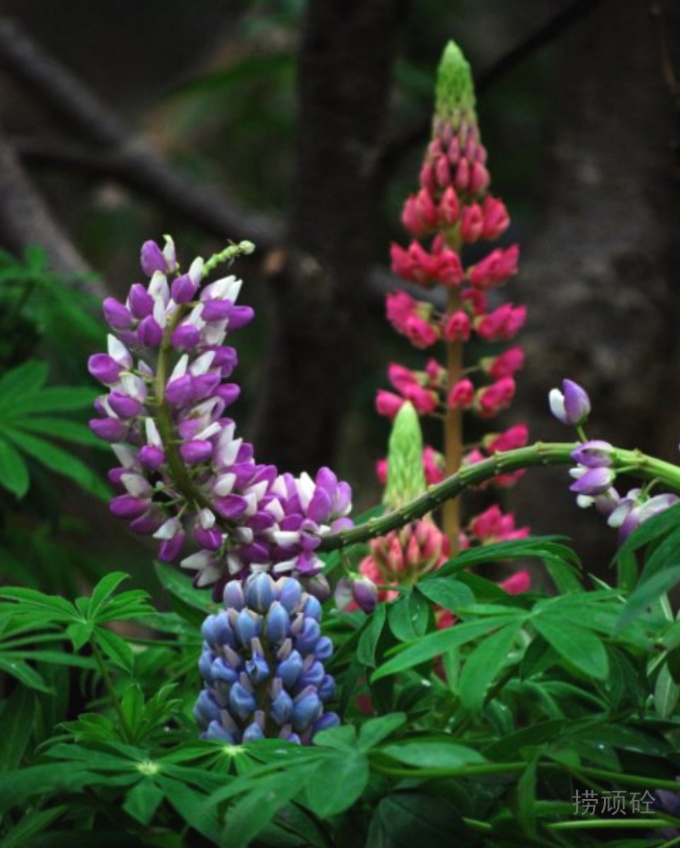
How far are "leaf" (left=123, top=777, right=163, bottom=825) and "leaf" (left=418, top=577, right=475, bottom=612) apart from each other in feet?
0.53

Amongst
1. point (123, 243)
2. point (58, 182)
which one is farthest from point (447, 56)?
point (58, 182)

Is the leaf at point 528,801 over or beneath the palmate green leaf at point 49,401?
beneath

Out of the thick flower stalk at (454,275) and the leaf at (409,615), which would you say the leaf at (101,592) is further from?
the thick flower stalk at (454,275)

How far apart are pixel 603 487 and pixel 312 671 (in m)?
0.17

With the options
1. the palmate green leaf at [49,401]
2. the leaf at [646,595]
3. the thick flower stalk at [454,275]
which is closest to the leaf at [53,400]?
the palmate green leaf at [49,401]

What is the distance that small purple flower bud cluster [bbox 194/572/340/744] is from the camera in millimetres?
710

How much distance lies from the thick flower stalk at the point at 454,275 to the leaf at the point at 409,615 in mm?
319

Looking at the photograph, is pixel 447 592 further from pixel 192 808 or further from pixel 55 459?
pixel 55 459

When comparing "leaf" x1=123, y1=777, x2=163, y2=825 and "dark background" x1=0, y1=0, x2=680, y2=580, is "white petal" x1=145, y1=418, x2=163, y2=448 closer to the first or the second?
"leaf" x1=123, y1=777, x2=163, y2=825

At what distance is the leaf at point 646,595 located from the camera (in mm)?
594

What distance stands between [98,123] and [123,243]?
34.7 inches

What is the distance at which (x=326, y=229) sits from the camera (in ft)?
5.90

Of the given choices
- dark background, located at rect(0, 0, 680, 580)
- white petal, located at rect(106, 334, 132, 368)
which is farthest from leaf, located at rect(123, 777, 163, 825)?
dark background, located at rect(0, 0, 680, 580)
